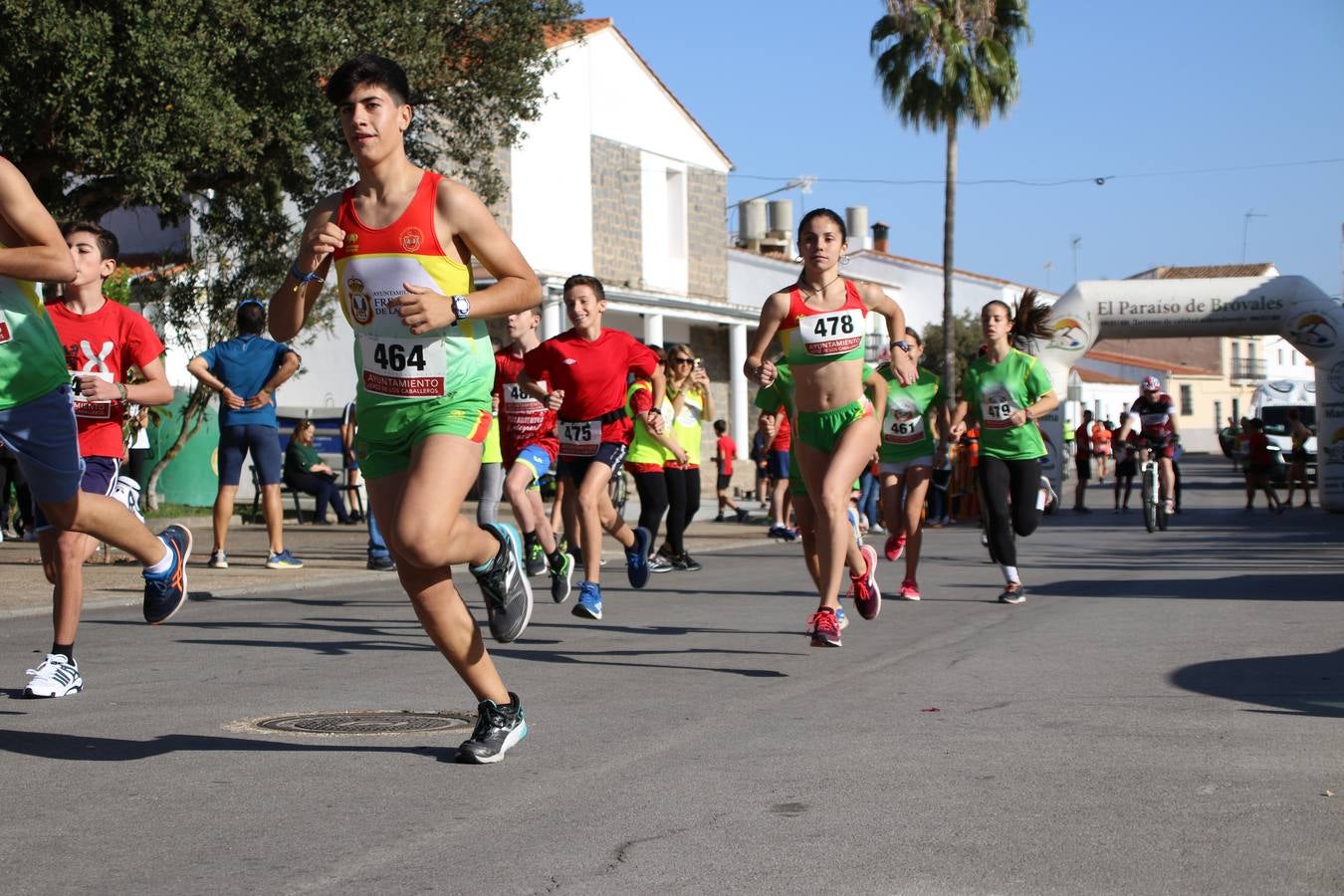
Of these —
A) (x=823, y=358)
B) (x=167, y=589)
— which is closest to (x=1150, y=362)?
(x=823, y=358)

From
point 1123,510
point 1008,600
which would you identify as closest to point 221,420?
point 1008,600

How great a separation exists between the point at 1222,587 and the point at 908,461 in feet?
8.51

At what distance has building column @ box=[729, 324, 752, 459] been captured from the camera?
41.9 meters

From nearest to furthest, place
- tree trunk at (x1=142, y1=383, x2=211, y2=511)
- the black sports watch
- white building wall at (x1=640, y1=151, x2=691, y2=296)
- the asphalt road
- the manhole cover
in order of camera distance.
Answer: the asphalt road → the black sports watch → the manhole cover → tree trunk at (x1=142, y1=383, x2=211, y2=511) → white building wall at (x1=640, y1=151, x2=691, y2=296)

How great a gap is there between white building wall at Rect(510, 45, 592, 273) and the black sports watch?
31.0m

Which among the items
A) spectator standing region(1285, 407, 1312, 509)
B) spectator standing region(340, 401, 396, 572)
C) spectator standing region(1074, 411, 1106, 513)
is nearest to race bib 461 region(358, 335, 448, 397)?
spectator standing region(340, 401, 396, 572)

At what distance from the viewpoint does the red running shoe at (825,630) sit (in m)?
7.68

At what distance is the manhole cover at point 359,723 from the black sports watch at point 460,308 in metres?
1.58

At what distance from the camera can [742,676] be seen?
742cm

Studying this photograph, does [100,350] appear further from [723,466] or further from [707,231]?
[707,231]

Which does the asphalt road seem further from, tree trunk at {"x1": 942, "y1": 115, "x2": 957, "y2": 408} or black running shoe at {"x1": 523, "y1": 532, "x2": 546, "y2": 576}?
tree trunk at {"x1": 942, "y1": 115, "x2": 957, "y2": 408}

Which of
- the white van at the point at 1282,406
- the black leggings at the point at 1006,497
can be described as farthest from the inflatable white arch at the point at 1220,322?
the black leggings at the point at 1006,497

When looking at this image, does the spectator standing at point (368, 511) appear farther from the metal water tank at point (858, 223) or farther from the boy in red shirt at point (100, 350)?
the metal water tank at point (858, 223)

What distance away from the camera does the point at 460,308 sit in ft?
16.6
